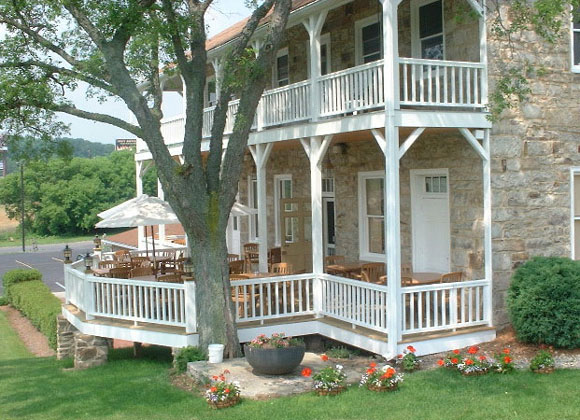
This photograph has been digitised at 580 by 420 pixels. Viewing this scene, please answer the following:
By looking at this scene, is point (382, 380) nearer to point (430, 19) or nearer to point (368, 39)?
point (430, 19)

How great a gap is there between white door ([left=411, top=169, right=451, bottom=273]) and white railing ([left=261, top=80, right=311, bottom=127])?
99.8 inches

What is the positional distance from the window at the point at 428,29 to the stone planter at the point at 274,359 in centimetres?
623

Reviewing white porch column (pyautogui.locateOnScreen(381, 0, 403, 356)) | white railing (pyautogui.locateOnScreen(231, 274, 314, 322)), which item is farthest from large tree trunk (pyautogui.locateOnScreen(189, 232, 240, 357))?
white porch column (pyautogui.locateOnScreen(381, 0, 403, 356))

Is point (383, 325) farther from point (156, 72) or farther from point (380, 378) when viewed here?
point (156, 72)

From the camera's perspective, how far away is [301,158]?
661 inches

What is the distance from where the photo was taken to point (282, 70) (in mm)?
17047

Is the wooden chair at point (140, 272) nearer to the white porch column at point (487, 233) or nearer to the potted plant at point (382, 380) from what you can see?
the potted plant at point (382, 380)

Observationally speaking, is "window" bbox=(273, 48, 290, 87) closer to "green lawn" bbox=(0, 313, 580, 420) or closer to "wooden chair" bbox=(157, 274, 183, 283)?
"wooden chair" bbox=(157, 274, 183, 283)

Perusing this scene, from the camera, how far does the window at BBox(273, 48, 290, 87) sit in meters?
16.8

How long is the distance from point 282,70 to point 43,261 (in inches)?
1185

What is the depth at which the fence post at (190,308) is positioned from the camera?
11.2 m

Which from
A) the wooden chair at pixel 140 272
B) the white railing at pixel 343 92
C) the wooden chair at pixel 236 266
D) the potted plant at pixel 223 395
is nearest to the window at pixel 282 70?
the white railing at pixel 343 92

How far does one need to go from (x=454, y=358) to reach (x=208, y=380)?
365 cm

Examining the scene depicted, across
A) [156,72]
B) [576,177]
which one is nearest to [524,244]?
[576,177]
